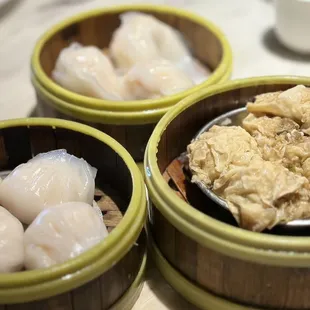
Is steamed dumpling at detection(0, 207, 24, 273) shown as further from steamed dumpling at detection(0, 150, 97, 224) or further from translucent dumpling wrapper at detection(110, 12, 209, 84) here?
translucent dumpling wrapper at detection(110, 12, 209, 84)

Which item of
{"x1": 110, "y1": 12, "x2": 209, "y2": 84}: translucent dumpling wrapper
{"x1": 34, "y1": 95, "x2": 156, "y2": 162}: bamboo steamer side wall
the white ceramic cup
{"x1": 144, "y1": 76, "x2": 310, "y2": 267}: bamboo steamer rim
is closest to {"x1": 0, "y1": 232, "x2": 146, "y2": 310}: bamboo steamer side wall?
{"x1": 144, "y1": 76, "x2": 310, "y2": 267}: bamboo steamer rim

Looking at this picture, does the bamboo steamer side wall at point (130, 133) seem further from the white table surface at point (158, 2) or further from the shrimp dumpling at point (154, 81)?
the white table surface at point (158, 2)

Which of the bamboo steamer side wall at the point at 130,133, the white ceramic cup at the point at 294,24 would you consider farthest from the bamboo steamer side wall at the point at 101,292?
the white ceramic cup at the point at 294,24

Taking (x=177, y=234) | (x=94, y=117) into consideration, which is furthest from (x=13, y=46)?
(x=177, y=234)

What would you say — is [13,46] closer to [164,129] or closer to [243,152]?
[164,129]

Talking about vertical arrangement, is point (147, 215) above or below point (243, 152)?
below
